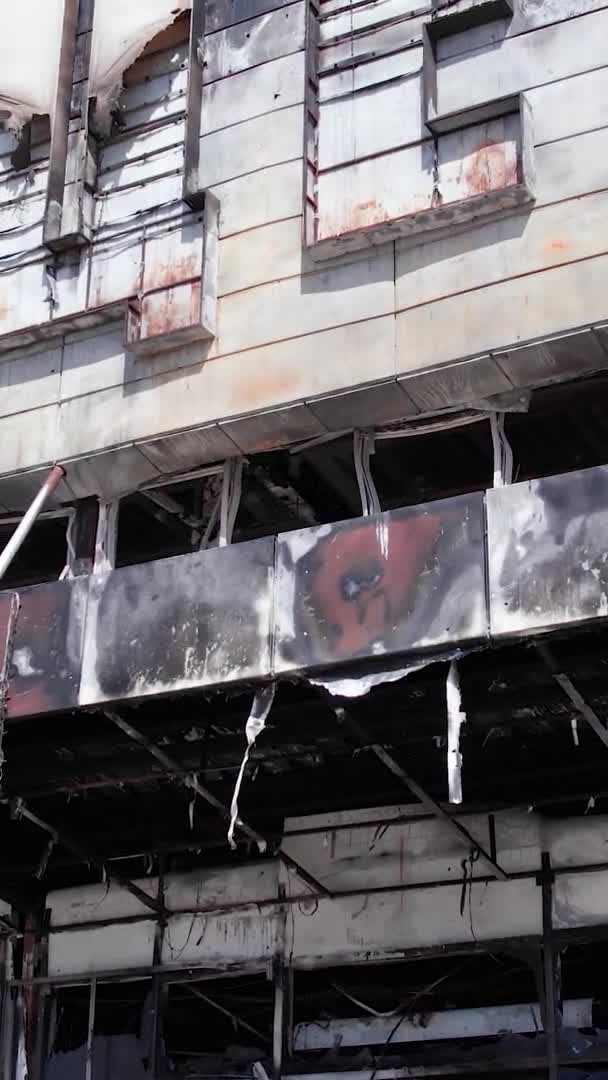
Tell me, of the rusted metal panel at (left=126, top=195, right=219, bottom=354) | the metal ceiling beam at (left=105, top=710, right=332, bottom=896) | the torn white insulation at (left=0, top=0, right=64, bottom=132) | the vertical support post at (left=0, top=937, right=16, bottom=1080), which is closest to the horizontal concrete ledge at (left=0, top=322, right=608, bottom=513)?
the rusted metal panel at (left=126, top=195, right=219, bottom=354)

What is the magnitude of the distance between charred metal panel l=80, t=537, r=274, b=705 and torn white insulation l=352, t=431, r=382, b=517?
1254 mm

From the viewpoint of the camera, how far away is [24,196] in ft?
63.9

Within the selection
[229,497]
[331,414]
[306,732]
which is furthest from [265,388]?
[306,732]

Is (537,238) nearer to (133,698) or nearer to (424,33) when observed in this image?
(424,33)

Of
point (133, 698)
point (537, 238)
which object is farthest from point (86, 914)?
point (537, 238)

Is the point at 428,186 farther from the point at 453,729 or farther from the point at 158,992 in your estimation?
the point at 158,992

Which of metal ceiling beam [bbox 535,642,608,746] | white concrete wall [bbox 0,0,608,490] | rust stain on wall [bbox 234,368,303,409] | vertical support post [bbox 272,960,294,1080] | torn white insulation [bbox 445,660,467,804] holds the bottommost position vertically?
vertical support post [bbox 272,960,294,1080]

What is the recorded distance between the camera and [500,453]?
50.8ft

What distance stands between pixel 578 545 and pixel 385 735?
288cm

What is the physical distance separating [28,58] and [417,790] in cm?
1015

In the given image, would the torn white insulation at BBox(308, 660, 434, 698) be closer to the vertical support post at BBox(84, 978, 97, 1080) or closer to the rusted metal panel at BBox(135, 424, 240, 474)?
the rusted metal panel at BBox(135, 424, 240, 474)

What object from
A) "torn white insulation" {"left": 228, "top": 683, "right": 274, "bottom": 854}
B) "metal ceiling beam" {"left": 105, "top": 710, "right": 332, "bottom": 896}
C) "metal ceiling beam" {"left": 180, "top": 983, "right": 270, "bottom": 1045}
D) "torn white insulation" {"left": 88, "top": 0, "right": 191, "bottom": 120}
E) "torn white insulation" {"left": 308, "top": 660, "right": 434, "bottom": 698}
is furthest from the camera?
"torn white insulation" {"left": 88, "top": 0, "right": 191, "bottom": 120}

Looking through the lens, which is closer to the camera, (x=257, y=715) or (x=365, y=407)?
(x=257, y=715)

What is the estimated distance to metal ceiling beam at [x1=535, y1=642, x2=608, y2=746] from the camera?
1409cm
